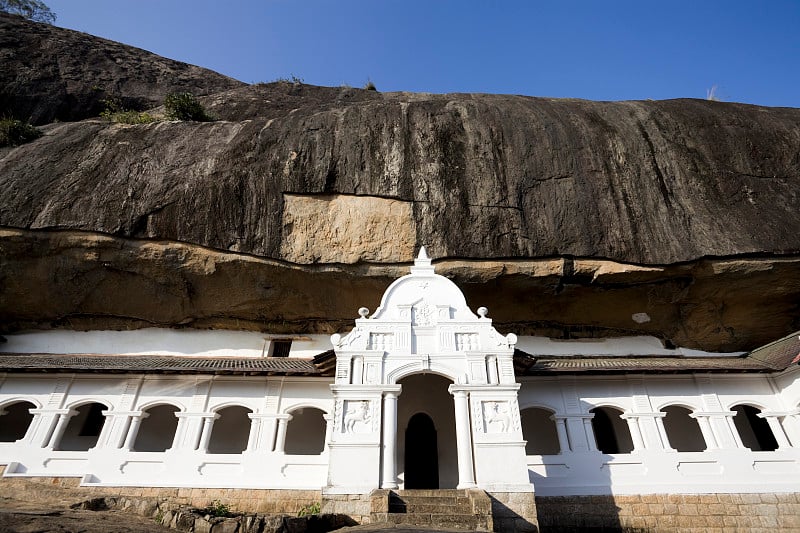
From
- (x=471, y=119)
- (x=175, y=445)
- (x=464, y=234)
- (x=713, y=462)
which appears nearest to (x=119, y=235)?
(x=175, y=445)

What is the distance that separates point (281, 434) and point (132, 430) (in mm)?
4299

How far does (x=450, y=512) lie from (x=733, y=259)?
11707 mm

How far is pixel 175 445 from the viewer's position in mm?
12664

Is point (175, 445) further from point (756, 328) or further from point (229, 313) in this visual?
point (756, 328)

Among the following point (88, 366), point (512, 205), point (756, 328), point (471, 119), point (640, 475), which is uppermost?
point (471, 119)

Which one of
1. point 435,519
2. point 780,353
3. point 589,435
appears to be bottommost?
point 435,519

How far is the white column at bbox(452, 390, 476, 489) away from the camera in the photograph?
1030 centimetres

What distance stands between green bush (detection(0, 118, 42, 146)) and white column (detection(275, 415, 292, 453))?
46.7 feet

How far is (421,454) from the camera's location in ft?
44.2

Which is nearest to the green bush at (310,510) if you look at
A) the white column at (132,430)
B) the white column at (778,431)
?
the white column at (132,430)

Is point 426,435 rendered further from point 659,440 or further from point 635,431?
point 659,440

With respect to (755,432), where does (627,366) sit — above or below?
above

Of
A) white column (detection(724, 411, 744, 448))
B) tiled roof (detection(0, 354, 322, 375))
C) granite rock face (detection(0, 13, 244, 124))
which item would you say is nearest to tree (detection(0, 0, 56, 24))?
granite rock face (detection(0, 13, 244, 124))

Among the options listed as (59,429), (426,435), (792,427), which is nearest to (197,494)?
(59,429)
